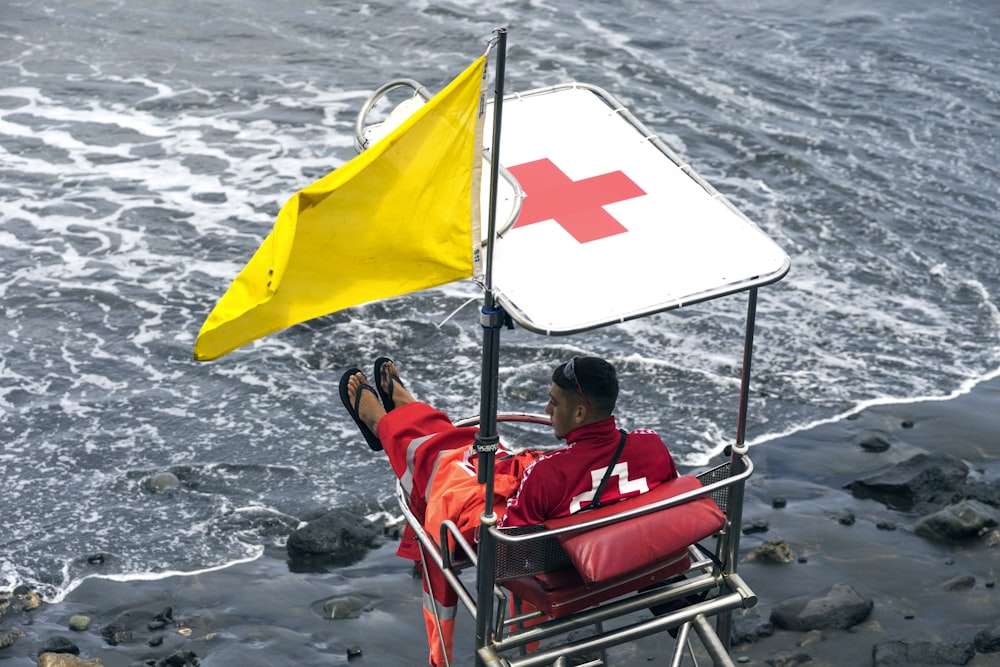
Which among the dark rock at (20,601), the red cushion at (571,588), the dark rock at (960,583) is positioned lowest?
the dark rock at (20,601)

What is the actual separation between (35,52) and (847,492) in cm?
1282

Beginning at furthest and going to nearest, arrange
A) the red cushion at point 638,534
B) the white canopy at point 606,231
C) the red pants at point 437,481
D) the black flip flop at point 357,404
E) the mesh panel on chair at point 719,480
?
the black flip flop at point 357,404
the mesh panel on chair at point 719,480
the red pants at point 437,481
the red cushion at point 638,534
the white canopy at point 606,231

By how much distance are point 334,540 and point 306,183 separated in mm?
6693

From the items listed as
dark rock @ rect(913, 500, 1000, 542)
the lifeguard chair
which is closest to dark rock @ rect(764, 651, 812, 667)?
dark rock @ rect(913, 500, 1000, 542)

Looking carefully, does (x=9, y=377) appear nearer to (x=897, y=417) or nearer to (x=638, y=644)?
(x=638, y=644)

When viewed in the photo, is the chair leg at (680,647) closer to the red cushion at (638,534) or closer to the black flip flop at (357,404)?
the red cushion at (638,534)

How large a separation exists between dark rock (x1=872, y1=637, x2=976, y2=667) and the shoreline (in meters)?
0.08

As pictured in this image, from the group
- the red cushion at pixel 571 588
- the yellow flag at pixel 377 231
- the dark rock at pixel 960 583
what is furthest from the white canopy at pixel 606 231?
the dark rock at pixel 960 583

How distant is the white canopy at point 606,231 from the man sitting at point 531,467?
1.29 feet

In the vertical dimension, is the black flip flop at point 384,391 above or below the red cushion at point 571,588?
above

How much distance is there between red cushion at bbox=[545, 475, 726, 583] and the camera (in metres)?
4.27

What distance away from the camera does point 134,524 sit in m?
7.93

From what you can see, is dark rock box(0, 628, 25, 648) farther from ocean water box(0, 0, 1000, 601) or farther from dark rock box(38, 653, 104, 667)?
ocean water box(0, 0, 1000, 601)

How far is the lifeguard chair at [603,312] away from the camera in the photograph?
13.6ft
